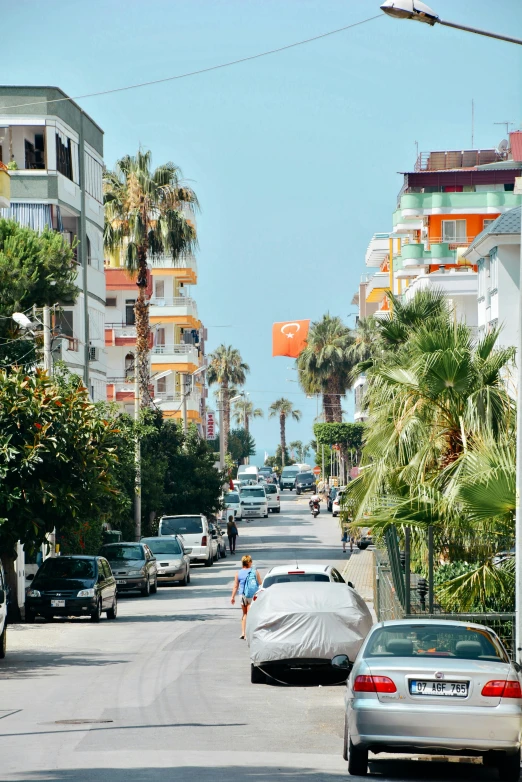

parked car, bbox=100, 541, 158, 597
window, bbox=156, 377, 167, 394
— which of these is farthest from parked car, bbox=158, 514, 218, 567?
window, bbox=156, 377, 167, 394

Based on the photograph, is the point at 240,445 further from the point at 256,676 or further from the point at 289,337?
the point at 256,676

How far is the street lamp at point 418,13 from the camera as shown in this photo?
45.4 feet


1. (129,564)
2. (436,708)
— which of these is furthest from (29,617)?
(436,708)

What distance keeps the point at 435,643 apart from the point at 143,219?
42698mm

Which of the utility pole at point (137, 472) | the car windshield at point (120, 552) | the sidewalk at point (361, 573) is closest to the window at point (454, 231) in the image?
the sidewalk at point (361, 573)

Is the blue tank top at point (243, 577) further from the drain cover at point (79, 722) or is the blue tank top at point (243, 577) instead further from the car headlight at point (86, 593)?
the drain cover at point (79, 722)

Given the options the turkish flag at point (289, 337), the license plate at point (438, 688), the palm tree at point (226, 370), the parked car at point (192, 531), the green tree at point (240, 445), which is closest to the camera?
the license plate at point (438, 688)

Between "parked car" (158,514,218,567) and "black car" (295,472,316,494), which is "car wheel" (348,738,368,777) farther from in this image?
"black car" (295,472,316,494)

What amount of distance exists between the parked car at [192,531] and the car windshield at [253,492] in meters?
33.9

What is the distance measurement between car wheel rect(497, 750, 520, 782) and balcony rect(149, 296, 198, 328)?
73984 millimetres

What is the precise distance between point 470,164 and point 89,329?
130 ft

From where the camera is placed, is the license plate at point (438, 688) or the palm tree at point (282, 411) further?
the palm tree at point (282, 411)

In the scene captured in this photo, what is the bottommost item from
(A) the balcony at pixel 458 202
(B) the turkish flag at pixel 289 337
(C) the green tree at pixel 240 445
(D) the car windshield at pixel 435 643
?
(D) the car windshield at pixel 435 643

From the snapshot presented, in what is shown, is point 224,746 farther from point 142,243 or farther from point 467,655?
point 142,243
